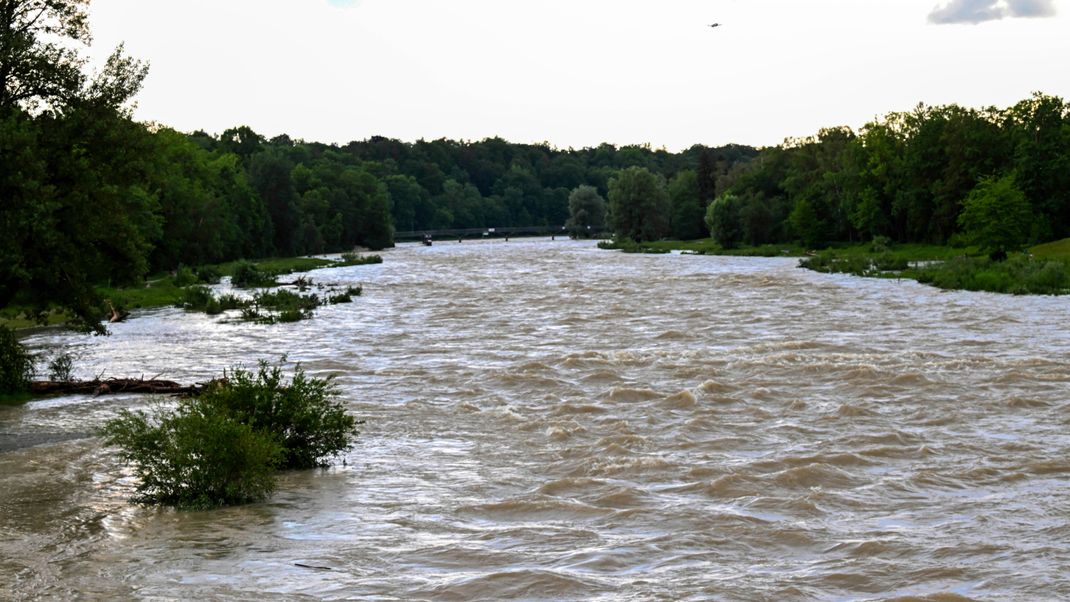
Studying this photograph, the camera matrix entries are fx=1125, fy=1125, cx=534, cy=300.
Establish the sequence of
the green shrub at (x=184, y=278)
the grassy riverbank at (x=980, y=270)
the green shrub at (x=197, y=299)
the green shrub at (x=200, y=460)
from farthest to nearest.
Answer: the green shrub at (x=184, y=278) → the green shrub at (x=197, y=299) → the grassy riverbank at (x=980, y=270) → the green shrub at (x=200, y=460)

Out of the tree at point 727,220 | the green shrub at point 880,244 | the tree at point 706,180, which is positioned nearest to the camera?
the green shrub at point 880,244

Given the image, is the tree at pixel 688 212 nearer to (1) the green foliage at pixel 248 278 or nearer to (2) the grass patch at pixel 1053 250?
(2) the grass patch at pixel 1053 250

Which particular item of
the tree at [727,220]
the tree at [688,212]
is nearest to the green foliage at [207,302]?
the tree at [727,220]

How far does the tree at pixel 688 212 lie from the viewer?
157 metres

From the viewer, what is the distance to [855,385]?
88.4 ft

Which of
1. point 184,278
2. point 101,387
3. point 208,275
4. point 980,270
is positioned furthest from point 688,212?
point 101,387

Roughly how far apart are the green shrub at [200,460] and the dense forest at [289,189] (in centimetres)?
1135

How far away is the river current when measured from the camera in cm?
1284

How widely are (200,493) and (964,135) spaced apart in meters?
93.7

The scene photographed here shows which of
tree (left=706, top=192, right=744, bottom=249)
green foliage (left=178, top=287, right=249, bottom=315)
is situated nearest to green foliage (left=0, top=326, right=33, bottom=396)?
green foliage (left=178, top=287, right=249, bottom=315)

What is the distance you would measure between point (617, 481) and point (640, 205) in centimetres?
13239

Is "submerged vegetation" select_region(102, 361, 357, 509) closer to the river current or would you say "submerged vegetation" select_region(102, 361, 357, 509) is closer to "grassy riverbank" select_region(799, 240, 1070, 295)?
the river current

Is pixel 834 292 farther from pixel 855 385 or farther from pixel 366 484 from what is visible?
pixel 366 484

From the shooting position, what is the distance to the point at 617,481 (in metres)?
17.8
